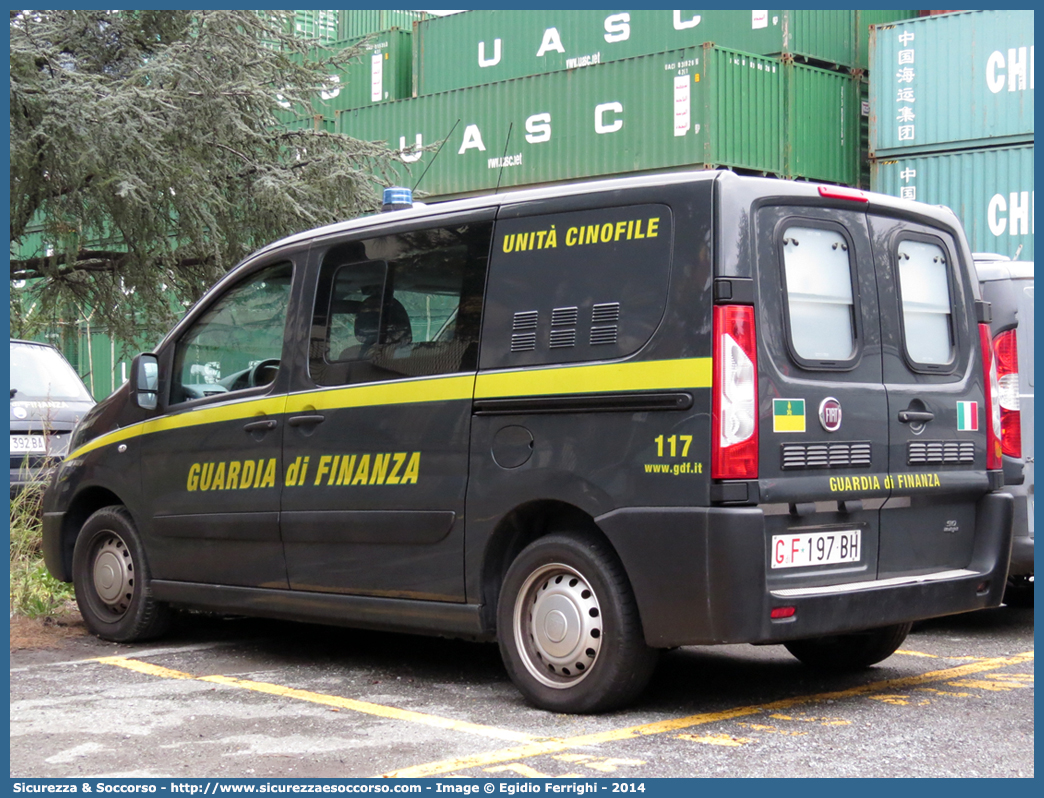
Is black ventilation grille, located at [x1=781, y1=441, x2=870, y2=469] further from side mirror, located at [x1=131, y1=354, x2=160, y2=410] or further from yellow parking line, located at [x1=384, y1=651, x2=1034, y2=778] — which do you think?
side mirror, located at [x1=131, y1=354, x2=160, y2=410]

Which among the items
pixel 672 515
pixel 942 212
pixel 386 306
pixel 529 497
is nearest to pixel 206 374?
pixel 386 306

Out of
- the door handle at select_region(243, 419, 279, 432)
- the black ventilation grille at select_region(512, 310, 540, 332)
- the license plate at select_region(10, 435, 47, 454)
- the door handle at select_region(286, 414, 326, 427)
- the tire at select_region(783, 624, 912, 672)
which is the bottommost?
the tire at select_region(783, 624, 912, 672)

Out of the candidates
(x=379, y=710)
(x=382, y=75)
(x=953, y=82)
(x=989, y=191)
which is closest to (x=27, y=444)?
(x=379, y=710)

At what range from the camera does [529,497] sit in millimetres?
5293

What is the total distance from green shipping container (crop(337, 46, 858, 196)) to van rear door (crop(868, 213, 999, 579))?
46.2 feet

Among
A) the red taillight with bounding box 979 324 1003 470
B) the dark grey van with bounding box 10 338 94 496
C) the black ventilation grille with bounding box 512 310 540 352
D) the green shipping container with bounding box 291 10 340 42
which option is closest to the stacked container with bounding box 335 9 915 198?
the green shipping container with bounding box 291 10 340 42

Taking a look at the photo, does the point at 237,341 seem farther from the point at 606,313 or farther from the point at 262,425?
the point at 606,313

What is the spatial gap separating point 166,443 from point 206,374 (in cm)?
40

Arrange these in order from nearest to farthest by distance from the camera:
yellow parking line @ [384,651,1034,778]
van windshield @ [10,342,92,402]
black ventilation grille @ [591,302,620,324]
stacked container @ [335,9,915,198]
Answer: yellow parking line @ [384,651,1034,778] → black ventilation grille @ [591,302,620,324] → van windshield @ [10,342,92,402] → stacked container @ [335,9,915,198]

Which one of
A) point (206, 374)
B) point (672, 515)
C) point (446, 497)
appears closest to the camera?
point (672, 515)

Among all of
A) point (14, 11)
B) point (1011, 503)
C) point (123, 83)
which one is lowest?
point (1011, 503)

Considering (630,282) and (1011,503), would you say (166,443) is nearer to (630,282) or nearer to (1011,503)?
(630,282)

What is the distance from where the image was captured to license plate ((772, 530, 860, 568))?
4930 mm

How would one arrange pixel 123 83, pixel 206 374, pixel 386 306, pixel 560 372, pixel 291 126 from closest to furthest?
1. pixel 560 372
2. pixel 386 306
3. pixel 206 374
4. pixel 123 83
5. pixel 291 126
